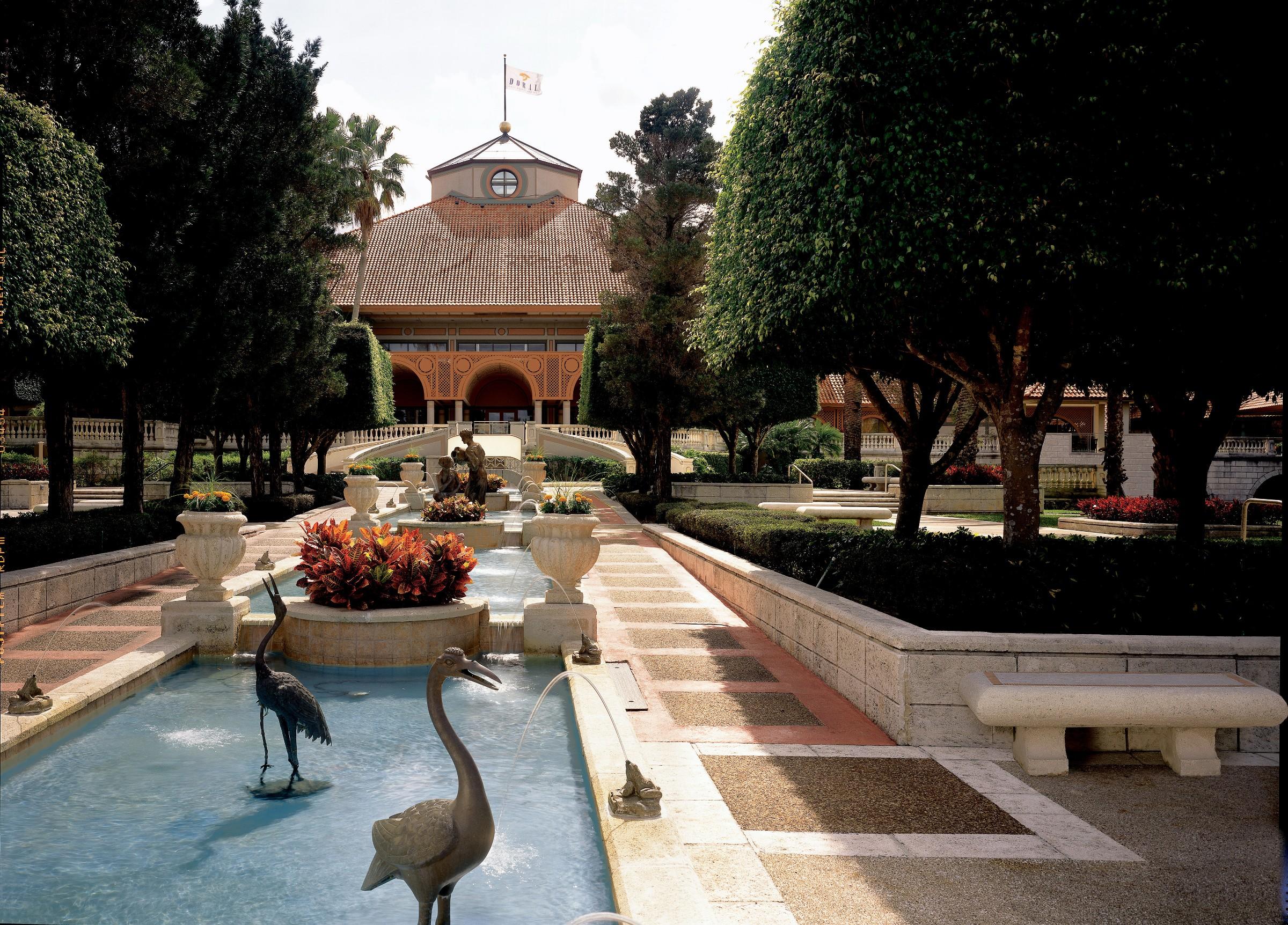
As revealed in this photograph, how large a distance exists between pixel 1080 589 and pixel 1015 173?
326cm

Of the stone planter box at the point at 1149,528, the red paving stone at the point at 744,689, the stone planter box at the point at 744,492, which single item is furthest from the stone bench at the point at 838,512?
the red paving stone at the point at 744,689

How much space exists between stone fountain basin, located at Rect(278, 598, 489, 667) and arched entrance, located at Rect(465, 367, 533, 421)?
149 feet

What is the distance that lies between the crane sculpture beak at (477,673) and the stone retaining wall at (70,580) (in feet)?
23.9

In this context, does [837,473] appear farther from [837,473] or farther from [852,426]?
[852,426]

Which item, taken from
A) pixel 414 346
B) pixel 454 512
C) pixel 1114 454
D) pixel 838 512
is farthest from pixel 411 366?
pixel 1114 454

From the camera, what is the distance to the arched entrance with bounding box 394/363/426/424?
50.6m

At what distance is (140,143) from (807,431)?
92.4 ft

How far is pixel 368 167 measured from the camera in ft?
130

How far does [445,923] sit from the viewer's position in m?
2.99

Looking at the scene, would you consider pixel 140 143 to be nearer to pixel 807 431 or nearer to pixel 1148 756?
pixel 1148 756

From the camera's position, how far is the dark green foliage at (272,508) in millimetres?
19172

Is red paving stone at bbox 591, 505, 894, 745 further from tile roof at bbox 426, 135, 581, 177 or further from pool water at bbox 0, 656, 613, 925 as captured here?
tile roof at bbox 426, 135, 581, 177

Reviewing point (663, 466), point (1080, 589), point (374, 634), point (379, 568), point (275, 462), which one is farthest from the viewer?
point (663, 466)

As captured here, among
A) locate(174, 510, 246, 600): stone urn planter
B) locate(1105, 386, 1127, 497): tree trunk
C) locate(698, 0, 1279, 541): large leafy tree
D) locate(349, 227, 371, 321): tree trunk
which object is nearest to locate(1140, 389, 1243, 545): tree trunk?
locate(698, 0, 1279, 541): large leafy tree
